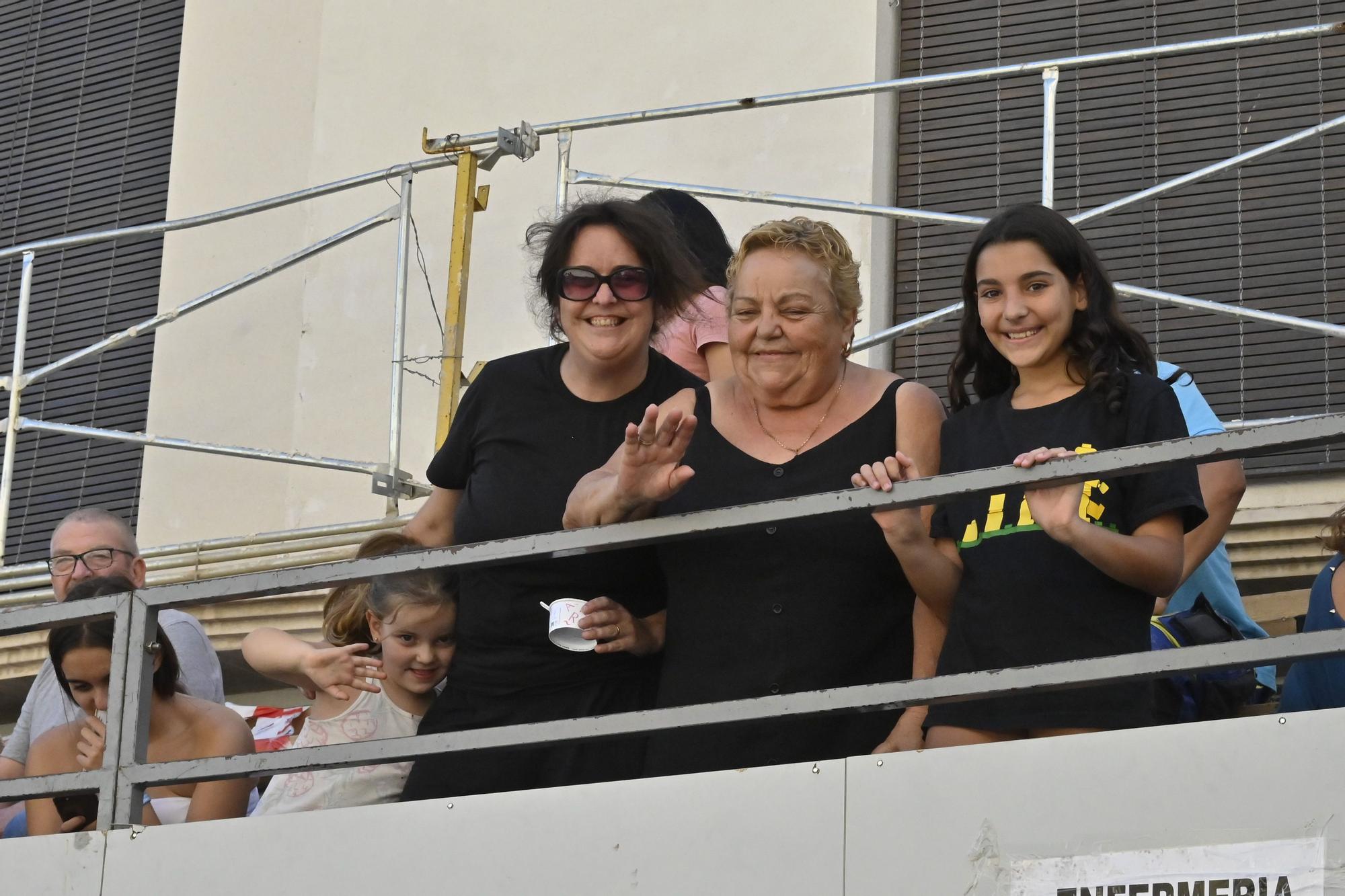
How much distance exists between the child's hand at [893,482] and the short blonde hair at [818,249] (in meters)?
0.39

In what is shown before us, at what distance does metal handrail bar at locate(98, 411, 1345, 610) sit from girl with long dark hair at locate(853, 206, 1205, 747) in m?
0.04

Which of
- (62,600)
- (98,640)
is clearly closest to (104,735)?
(98,640)

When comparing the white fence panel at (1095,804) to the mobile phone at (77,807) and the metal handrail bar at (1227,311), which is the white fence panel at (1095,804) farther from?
the metal handrail bar at (1227,311)

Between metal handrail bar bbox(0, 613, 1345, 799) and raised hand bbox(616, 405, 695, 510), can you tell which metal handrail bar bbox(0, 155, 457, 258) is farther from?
raised hand bbox(616, 405, 695, 510)

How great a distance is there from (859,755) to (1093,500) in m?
0.56

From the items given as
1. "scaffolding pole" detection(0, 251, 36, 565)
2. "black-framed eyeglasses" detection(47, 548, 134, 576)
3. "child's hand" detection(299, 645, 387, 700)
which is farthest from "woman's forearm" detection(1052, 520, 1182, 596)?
"scaffolding pole" detection(0, 251, 36, 565)

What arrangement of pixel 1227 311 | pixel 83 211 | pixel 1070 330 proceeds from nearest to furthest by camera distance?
pixel 1070 330 → pixel 1227 311 → pixel 83 211

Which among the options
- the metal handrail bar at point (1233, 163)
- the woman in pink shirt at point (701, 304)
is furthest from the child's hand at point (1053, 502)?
the metal handrail bar at point (1233, 163)

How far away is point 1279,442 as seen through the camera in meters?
2.82

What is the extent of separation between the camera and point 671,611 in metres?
3.45

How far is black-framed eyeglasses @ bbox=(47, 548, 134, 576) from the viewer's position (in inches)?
191

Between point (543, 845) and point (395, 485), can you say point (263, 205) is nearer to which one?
point (395, 485)

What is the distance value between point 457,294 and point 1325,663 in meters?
3.43

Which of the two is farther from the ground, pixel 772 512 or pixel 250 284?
Result: pixel 250 284
